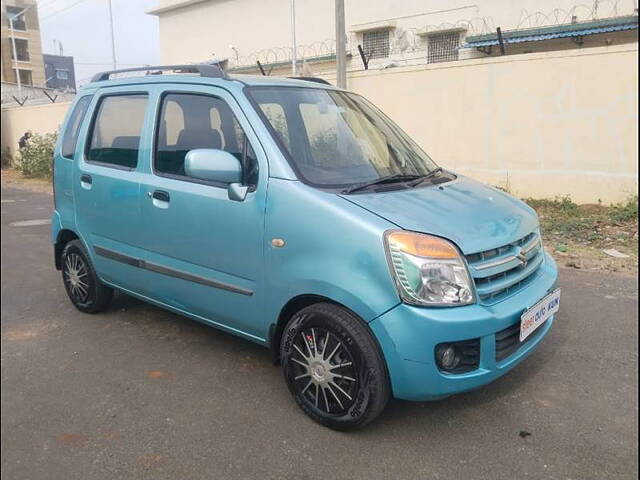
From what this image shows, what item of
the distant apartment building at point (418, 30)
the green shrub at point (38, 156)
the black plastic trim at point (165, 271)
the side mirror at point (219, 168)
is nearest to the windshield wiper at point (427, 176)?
the side mirror at point (219, 168)

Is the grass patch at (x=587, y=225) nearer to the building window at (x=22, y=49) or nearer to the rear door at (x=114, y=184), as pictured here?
the rear door at (x=114, y=184)

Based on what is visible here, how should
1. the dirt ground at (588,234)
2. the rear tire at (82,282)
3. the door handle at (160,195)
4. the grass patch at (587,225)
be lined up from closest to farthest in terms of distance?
the door handle at (160,195) → the rear tire at (82,282) → the dirt ground at (588,234) → the grass patch at (587,225)

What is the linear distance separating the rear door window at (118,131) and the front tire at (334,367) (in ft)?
5.97

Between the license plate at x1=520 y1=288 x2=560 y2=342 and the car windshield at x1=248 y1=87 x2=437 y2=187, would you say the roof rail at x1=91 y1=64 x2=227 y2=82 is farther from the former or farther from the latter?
the license plate at x1=520 y1=288 x2=560 y2=342

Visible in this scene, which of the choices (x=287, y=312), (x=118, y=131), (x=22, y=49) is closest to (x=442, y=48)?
(x=118, y=131)

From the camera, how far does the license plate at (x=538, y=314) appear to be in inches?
104

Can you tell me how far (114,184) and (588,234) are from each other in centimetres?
569

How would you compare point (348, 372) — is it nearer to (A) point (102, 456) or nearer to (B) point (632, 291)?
(A) point (102, 456)

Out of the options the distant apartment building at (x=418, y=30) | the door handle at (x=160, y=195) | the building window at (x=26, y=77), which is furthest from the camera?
the building window at (x=26, y=77)

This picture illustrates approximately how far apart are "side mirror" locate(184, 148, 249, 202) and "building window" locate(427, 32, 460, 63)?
9.72 meters

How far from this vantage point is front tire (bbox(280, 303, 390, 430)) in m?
2.50

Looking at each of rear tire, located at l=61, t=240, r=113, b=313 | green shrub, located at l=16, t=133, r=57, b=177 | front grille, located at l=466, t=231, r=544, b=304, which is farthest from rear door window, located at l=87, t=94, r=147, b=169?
green shrub, located at l=16, t=133, r=57, b=177

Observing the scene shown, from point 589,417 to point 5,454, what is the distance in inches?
115

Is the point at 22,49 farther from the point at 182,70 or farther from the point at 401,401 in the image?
the point at 401,401
